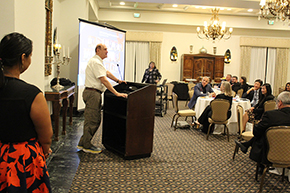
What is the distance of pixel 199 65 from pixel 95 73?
9035 millimetres

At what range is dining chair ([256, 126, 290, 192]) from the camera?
3186 mm

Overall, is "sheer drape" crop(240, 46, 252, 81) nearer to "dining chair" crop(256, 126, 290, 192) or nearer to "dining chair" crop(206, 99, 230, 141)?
"dining chair" crop(206, 99, 230, 141)

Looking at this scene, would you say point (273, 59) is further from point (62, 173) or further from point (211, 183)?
point (62, 173)

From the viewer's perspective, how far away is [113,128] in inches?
178

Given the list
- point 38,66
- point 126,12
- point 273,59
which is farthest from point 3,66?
point 273,59

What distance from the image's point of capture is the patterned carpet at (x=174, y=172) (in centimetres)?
337

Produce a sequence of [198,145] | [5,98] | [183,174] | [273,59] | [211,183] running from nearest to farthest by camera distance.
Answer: [5,98]
[211,183]
[183,174]
[198,145]
[273,59]

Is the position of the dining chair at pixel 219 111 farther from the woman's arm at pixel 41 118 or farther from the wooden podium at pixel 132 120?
the woman's arm at pixel 41 118

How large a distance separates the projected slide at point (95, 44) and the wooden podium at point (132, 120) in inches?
64.9

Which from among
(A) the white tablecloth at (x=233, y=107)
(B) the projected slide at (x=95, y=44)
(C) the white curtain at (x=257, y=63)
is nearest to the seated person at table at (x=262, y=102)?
(A) the white tablecloth at (x=233, y=107)

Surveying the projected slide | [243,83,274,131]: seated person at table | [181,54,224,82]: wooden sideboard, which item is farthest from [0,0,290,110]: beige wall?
[243,83,274,131]: seated person at table

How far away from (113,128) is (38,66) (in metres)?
1.85

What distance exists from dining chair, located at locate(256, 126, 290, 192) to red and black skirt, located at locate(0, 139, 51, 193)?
2678mm

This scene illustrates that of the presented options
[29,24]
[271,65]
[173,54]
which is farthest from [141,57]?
[29,24]
